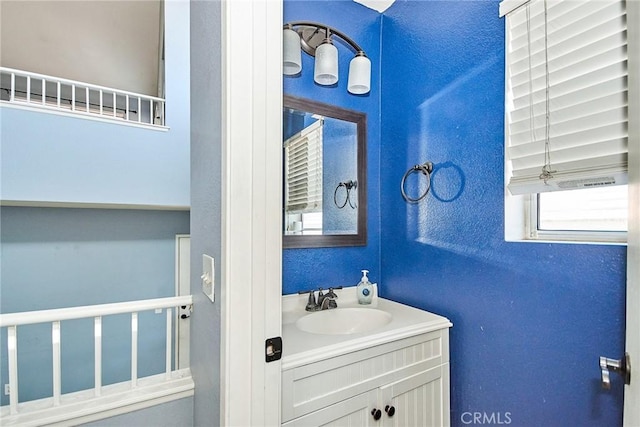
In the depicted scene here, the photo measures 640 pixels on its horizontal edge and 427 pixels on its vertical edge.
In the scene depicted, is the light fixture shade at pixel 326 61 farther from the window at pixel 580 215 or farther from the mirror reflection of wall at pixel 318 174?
the window at pixel 580 215

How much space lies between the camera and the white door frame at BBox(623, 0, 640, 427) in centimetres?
61

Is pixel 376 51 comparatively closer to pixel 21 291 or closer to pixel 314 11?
pixel 314 11

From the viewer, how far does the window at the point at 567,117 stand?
94cm

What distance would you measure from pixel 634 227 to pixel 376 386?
0.89 m

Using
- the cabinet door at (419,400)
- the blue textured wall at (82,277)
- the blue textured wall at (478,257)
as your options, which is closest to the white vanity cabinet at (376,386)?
the cabinet door at (419,400)

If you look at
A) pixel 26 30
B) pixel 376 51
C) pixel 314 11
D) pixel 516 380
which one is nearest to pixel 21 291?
pixel 26 30

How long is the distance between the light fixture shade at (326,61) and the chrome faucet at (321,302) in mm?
1128

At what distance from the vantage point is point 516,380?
116 centimetres

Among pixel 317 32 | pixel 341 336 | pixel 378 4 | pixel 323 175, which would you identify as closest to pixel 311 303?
pixel 341 336

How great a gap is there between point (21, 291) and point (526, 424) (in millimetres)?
4056

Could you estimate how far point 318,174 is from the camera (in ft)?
5.36

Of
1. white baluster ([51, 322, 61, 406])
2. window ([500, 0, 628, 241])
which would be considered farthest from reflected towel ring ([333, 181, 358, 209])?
white baluster ([51, 322, 61, 406])

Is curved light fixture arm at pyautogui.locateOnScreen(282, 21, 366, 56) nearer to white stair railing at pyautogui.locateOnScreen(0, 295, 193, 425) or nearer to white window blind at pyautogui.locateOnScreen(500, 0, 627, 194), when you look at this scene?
white window blind at pyautogui.locateOnScreen(500, 0, 627, 194)

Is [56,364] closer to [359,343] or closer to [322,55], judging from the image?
[359,343]
